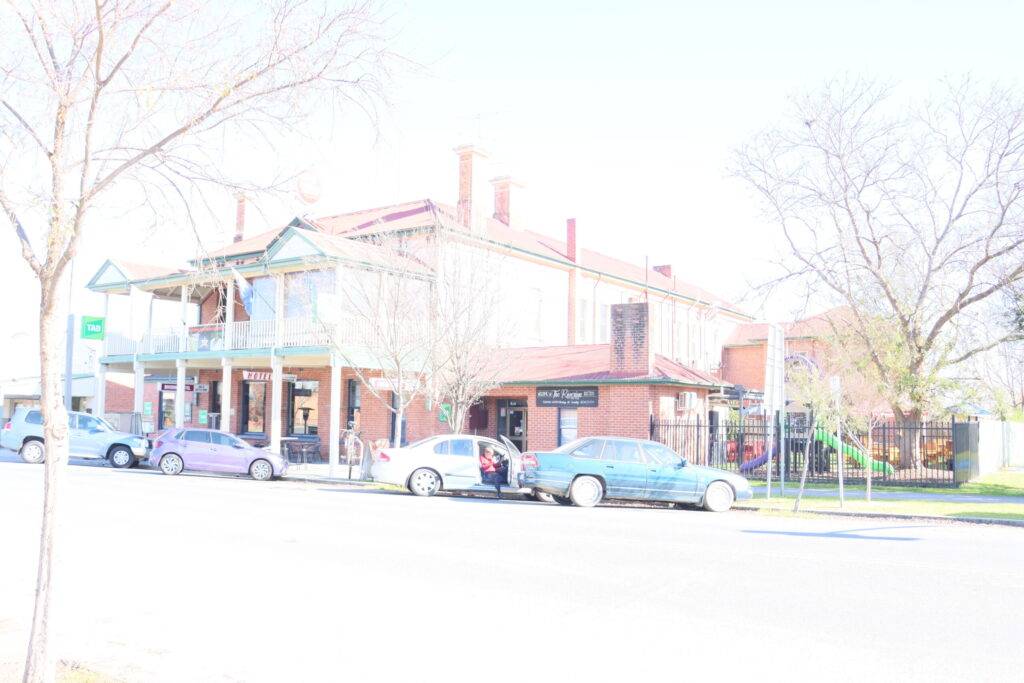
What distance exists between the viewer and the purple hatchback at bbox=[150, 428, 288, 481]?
25.5 meters

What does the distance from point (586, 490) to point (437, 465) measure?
385 centimetres

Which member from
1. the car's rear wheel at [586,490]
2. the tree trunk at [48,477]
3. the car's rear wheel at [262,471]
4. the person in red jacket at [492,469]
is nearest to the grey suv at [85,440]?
Result: the car's rear wheel at [262,471]

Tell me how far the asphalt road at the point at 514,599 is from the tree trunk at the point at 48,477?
17cm

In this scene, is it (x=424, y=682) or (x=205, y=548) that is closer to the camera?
(x=424, y=682)

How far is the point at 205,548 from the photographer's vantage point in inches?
439

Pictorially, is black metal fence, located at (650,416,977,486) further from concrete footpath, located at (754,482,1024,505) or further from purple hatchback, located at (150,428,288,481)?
purple hatchback, located at (150,428,288,481)

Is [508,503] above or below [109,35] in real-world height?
below

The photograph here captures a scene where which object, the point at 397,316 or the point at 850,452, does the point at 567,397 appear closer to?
the point at 397,316

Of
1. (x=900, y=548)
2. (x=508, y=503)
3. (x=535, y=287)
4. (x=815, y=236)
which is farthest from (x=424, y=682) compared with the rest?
(x=535, y=287)

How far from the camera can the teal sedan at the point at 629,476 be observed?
17.6m

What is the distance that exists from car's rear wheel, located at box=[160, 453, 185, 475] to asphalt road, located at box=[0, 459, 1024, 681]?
1154 cm

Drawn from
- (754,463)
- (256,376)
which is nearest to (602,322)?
(754,463)

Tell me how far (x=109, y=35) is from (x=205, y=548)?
707 centimetres

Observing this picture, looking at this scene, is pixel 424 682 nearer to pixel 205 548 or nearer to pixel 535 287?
pixel 205 548
